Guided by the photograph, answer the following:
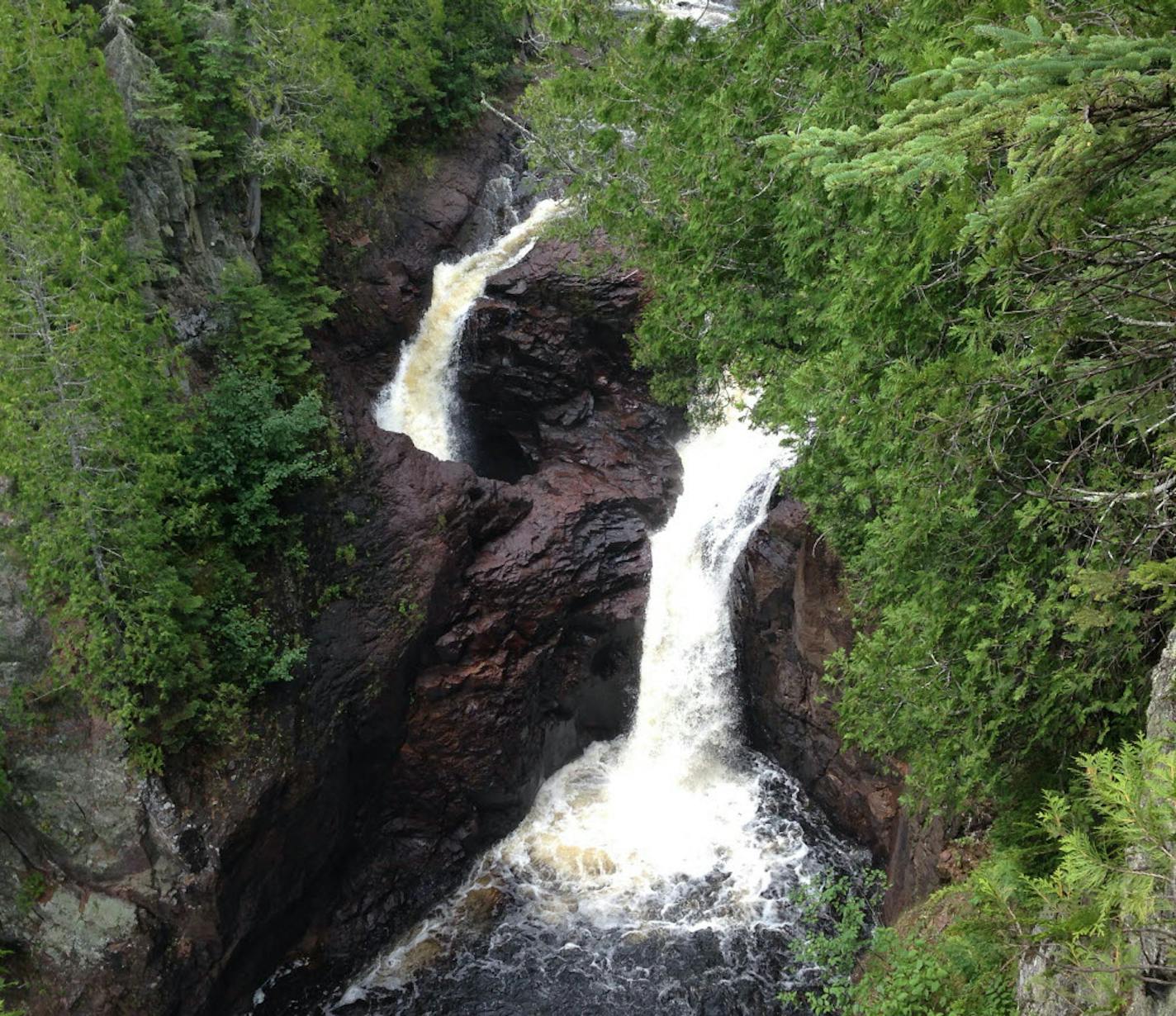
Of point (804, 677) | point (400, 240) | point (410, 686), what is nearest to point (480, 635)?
point (410, 686)

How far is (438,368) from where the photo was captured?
17.6m

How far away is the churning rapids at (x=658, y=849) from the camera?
11086 millimetres

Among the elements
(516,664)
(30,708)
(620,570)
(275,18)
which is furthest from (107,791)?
(275,18)

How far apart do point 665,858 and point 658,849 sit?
23cm

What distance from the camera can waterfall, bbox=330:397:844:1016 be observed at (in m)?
11.1

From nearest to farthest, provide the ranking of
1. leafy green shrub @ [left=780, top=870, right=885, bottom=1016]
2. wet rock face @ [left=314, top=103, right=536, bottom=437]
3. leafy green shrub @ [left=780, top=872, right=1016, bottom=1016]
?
leafy green shrub @ [left=780, top=872, right=1016, bottom=1016]
leafy green shrub @ [left=780, top=870, right=885, bottom=1016]
wet rock face @ [left=314, top=103, right=536, bottom=437]

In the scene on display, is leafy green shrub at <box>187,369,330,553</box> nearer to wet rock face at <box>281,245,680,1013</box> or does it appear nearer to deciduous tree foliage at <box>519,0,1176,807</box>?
wet rock face at <box>281,245,680,1013</box>

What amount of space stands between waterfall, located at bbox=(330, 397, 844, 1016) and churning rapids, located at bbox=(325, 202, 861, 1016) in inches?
1.0

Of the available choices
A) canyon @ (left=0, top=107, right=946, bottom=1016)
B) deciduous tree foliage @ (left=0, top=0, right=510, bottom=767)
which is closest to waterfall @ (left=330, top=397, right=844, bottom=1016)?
canyon @ (left=0, top=107, right=946, bottom=1016)

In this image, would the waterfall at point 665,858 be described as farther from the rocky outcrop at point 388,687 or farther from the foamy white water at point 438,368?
the foamy white water at point 438,368

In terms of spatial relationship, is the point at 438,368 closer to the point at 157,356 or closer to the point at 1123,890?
the point at 157,356

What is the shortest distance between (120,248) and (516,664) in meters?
9.04

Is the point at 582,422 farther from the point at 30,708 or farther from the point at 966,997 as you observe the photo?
the point at 966,997

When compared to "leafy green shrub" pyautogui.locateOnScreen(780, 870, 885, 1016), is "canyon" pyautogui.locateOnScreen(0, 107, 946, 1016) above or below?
above
